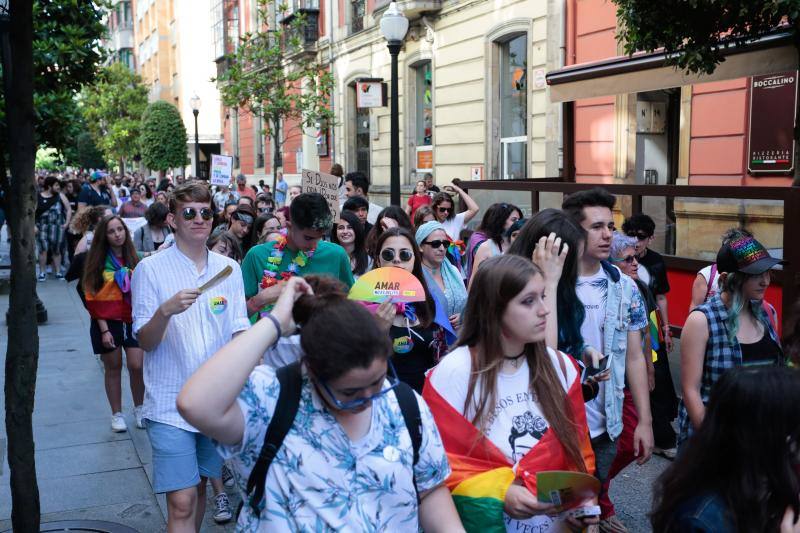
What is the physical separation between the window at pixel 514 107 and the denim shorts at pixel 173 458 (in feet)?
46.2

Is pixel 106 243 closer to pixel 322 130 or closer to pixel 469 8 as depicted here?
pixel 469 8

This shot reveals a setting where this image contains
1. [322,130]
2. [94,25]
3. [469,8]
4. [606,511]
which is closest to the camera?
[606,511]

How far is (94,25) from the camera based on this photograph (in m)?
10.9

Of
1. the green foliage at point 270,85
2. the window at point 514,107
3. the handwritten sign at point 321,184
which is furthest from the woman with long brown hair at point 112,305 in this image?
the green foliage at point 270,85

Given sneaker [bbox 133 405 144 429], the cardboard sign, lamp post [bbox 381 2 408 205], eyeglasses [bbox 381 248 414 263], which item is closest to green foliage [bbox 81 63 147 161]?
the cardboard sign

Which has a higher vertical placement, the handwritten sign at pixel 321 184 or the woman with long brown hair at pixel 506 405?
the handwritten sign at pixel 321 184

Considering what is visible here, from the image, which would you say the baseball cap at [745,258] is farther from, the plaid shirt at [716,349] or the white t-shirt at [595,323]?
the white t-shirt at [595,323]

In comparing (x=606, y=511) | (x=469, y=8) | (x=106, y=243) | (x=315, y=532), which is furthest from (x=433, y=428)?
(x=469, y=8)

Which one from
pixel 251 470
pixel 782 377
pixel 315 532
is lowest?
pixel 315 532

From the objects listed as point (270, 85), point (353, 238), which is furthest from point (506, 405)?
point (270, 85)

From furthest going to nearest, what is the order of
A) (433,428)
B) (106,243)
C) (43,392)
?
1. (43,392)
2. (106,243)
3. (433,428)

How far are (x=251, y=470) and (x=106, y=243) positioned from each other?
5016 millimetres

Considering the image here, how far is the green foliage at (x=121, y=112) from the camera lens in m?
42.0

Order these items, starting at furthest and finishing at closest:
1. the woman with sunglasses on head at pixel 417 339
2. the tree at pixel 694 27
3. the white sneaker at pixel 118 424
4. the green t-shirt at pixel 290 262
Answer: the tree at pixel 694 27 < the white sneaker at pixel 118 424 < the green t-shirt at pixel 290 262 < the woman with sunglasses on head at pixel 417 339
